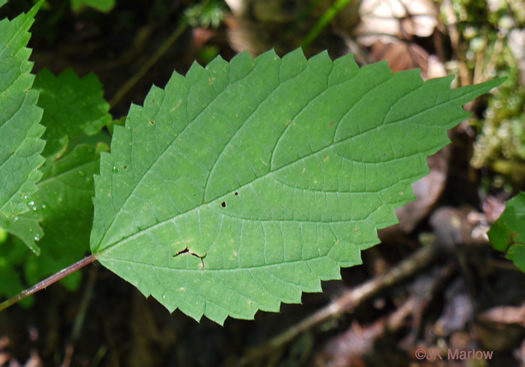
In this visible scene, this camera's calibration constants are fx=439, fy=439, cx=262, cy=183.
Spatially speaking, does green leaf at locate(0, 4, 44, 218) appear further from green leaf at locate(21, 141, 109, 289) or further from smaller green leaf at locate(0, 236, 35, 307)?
smaller green leaf at locate(0, 236, 35, 307)

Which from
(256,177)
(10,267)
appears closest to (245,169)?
(256,177)

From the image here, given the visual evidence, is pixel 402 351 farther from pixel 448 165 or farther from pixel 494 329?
pixel 448 165

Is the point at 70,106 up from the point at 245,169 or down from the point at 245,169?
up

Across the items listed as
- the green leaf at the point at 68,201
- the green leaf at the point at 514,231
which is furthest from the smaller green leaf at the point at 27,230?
the green leaf at the point at 514,231

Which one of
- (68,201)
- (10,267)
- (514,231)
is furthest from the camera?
(10,267)

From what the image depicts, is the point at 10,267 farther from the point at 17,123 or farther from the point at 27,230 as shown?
the point at 17,123

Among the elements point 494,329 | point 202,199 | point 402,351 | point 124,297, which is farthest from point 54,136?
point 494,329

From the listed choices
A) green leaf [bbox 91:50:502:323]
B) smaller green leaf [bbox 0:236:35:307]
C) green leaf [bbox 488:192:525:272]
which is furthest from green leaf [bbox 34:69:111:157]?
green leaf [bbox 488:192:525:272]
